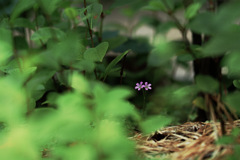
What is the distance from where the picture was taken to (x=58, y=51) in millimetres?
781

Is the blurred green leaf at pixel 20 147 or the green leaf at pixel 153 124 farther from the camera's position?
the green leaf at pixel 153 124

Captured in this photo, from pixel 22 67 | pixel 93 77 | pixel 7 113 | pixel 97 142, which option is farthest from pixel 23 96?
pixel 93 77

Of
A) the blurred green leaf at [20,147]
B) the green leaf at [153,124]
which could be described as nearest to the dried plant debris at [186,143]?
the green leaf at [153,124]

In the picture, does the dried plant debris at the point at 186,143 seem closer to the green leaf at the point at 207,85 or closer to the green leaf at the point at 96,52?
the green leaf at the point at 207,85

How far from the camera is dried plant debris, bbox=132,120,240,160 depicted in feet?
2.48

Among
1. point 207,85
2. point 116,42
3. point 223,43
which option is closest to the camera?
point 223,43

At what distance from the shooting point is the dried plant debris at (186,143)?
0.75 m

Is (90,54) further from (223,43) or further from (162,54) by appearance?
(223,43)

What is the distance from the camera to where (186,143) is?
85cm

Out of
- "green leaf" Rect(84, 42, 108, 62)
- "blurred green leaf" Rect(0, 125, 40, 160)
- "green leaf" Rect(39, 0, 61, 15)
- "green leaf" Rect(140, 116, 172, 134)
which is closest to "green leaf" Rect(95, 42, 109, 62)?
"green leaf" Rect(84, 42, 108, 62)

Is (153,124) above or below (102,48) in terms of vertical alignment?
below

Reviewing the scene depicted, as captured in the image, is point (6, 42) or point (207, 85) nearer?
point (207, 85)

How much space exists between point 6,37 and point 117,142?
524mm

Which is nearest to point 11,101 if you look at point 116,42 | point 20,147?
point 20,147
